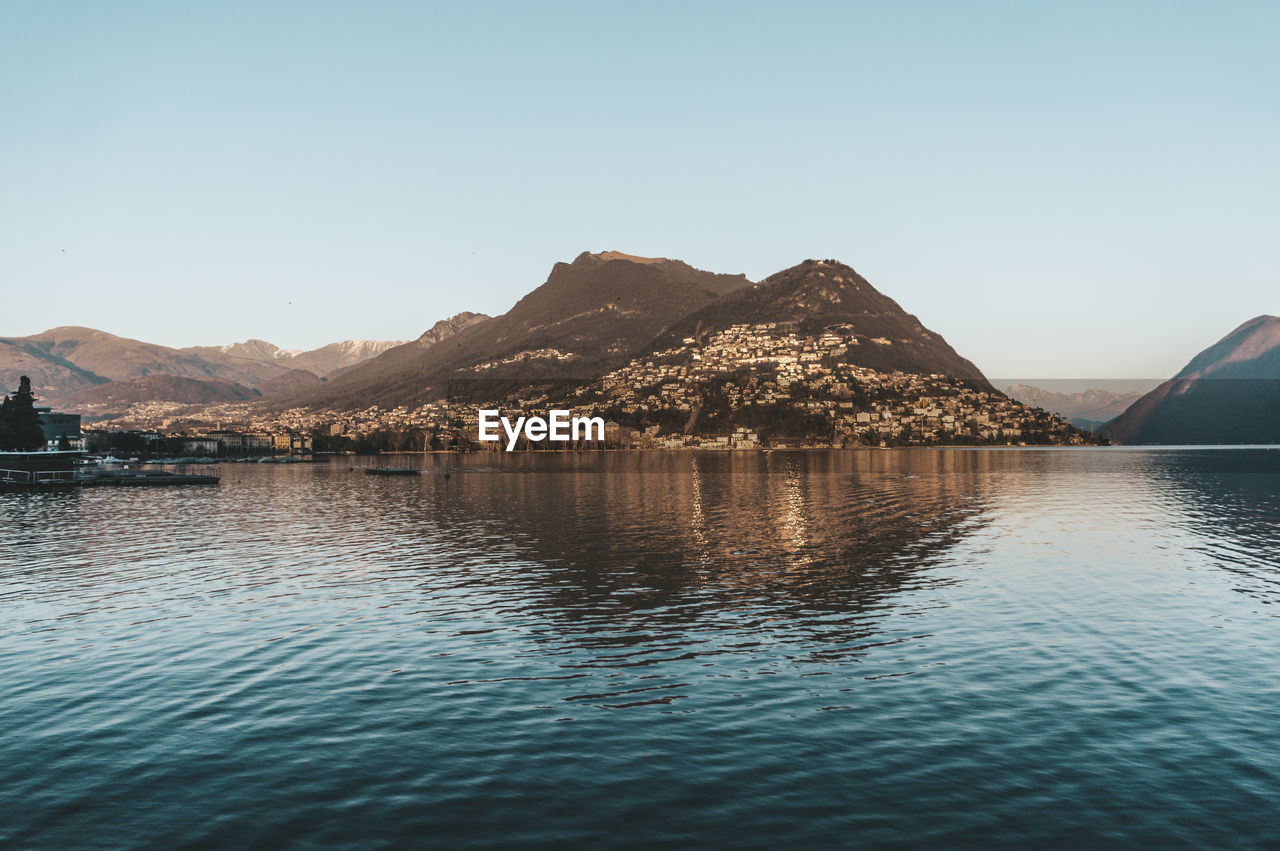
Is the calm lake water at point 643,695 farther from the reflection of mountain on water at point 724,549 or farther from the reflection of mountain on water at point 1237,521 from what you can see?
the reflection of mountain on water at point 1237,521

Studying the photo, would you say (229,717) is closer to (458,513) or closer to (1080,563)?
(1080,563)

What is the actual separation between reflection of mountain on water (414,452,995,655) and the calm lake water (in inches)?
19.7

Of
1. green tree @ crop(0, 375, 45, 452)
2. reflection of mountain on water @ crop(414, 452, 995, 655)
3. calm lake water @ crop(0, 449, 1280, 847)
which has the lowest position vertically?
reflection of mountain on water @ crop(414, 452, 995, 655)

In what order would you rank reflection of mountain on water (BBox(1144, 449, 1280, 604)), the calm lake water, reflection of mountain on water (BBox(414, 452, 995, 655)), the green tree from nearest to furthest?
the calm lake water → reflection of mountain on water (BBox(414, 452, 995, 655)) → reflection of mountain on water (BBox(1144, 449, 1280, 604)) → the green tree

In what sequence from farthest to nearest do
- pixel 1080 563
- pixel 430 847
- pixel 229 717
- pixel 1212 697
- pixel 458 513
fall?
pixel 458 513
pixel 1080 563
pixel 1212 697
pixel 229 717
pixel 430 847

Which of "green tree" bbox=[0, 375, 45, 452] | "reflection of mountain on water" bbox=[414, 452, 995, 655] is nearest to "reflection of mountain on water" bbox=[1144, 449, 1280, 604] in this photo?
"reflection of mountain on water" bbox=[414, 452, 995, 655]

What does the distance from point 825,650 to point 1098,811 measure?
15007mm

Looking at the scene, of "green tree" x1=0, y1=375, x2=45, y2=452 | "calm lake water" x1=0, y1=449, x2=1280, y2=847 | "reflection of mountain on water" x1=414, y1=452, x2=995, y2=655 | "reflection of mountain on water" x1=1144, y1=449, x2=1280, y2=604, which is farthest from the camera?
"green tree" x1=0, y1=375, x2=45, y2=452

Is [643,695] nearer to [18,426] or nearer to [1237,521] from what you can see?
[1237,521]

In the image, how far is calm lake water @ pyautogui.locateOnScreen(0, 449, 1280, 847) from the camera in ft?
58.8

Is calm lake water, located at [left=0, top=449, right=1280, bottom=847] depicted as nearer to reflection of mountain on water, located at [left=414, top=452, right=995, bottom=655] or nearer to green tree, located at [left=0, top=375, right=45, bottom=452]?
reflection of mountain on water, located at [left=414, top=452, right=995, bottom=655]

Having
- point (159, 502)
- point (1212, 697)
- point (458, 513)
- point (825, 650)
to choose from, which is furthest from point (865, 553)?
point (159, 502)

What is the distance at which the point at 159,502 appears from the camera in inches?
4934

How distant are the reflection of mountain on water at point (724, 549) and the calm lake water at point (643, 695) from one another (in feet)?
1.64
